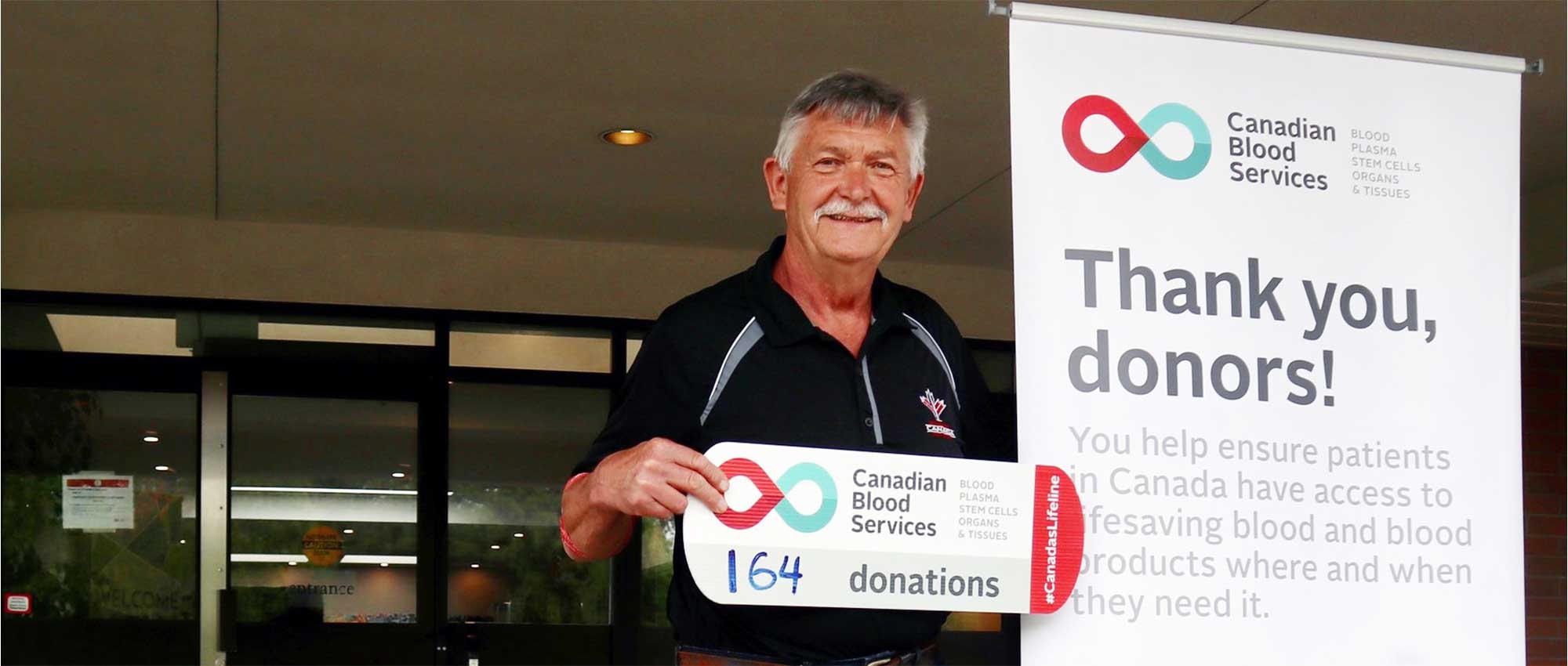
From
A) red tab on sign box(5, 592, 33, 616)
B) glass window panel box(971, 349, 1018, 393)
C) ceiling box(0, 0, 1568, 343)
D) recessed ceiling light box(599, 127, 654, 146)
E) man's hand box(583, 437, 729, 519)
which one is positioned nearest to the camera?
man's hand box(583, 437, 729, 519)

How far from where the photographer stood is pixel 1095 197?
2.26m

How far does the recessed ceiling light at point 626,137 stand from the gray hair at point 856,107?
3345 millimetres

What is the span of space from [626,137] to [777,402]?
3637mm

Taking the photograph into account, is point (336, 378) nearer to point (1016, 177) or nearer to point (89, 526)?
point (89, 526)

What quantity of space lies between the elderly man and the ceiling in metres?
2.21

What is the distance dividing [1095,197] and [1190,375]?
0.30 meters

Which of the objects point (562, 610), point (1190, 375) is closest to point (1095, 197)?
point (1190, 375)

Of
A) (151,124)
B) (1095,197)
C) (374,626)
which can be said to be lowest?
(374,626)

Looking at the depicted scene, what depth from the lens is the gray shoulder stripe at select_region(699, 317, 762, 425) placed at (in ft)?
7.14

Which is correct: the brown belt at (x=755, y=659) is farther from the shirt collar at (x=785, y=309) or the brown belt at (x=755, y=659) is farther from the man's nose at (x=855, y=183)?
the man's nose at (x=855, y=183)

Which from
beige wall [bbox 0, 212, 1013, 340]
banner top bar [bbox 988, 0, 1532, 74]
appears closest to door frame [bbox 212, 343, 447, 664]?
beige wall [bbox 0, 212, 1013, 340]

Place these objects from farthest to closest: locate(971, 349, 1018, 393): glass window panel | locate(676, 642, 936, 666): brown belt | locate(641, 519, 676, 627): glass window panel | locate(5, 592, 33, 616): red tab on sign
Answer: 1. locate(971, 349, 1018, 393): glass window panel
2. locate(641, 519, 676, 627): glass window panel
3. locate(5, 592, 33, 616): red tab on sign
4. locate(676, 642, 936, 666): brown belt

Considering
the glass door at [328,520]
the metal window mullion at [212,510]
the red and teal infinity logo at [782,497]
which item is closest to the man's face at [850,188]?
the red and teal infinity logo at [782,497]

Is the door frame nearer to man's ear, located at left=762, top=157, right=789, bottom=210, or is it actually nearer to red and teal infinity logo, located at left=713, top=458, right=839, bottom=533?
man's ear, located at left=762, top=157, right=789, bottom=210
